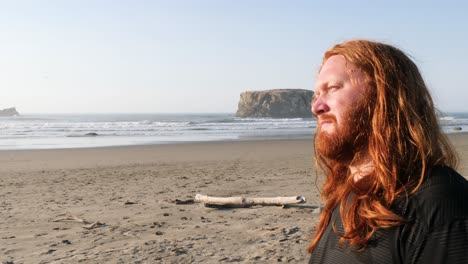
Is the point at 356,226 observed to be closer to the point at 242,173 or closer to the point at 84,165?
the point at 242,173

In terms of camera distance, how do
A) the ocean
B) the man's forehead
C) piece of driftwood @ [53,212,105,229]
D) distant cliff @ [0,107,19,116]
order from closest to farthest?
the man's forehead, piece of driftwood @ [53,212,105,229], the ocean, distant cliff @ [0,107,19,116]

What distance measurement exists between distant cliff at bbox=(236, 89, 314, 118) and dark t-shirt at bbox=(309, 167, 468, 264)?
84897mm

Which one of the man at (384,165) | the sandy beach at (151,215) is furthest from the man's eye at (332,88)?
the sandy beach at (151,215)

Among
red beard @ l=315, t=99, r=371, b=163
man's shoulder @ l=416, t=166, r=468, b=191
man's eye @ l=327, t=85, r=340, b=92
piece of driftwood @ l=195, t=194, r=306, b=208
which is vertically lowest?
piece of driftwood @ l=195, t=194, r=306, b=208

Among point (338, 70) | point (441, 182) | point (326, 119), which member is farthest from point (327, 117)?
point (441, 182)

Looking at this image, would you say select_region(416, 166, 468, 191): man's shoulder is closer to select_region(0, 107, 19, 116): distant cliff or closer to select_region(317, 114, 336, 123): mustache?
select_region(317, 114, 336, 123): mustache

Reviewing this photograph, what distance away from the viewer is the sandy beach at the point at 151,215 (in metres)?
5.31

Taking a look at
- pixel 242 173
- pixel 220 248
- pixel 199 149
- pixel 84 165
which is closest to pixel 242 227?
pixel 220 248

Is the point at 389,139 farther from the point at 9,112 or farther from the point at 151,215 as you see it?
the point at 9,112

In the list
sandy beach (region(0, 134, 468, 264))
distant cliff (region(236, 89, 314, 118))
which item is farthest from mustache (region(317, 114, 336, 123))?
distant cliff (region(236, 89, 314, 118))

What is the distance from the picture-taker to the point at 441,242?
3.80 feet

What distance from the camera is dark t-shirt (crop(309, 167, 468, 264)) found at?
45.6 inches

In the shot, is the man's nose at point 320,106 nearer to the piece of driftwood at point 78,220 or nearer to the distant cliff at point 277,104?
the piece of driftwood at point 78,220

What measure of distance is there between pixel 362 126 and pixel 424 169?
21 cm
